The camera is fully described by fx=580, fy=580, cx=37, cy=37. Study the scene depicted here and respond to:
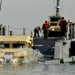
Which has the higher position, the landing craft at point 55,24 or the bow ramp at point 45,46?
the landing craft at point 55,24

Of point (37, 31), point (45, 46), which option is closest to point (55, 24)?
point (37, 31)

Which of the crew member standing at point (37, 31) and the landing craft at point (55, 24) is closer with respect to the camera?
the crew member standing at point (37, 31)

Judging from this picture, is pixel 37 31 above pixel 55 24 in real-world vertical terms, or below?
below

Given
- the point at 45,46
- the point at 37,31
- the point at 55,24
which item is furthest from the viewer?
the point at 55,24

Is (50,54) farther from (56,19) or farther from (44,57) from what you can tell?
(56,19)

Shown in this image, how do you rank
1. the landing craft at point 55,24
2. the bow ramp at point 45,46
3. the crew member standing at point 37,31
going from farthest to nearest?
the landing craft at point 55,24
the crew member standing at point 37,31
the bow ramp at point 45,46

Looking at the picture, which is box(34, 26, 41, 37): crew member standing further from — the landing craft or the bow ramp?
the bow ramp

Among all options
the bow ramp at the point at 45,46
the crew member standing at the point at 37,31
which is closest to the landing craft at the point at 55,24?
the crew member standing at the point at 37,31

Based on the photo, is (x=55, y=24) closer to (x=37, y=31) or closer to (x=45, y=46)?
(x=37, y=31)

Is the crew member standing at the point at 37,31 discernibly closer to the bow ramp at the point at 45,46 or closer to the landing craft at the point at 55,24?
the landing craft at the point at 55,24

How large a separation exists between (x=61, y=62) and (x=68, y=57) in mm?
2719

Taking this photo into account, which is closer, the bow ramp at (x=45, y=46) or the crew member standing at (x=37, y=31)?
the bow ramp at (x=45, y=46)

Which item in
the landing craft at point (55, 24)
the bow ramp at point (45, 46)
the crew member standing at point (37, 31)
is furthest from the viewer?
the landing craft at point (55, 24)

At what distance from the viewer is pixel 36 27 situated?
2381 inches
